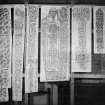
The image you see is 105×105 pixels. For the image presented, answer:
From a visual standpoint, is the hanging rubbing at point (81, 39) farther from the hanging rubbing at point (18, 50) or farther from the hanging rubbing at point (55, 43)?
the hanging rubbing at point (18, 50)

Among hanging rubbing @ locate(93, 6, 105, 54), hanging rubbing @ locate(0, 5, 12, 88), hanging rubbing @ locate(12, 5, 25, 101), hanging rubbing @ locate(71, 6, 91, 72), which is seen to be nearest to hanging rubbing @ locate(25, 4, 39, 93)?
hanging rubbing @ locate(12, 5, 25, 101)

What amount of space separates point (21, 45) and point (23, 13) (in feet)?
1.62

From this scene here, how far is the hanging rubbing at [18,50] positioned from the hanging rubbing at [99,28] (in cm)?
111

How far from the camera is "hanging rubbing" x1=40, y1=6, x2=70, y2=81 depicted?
2736 millimetres

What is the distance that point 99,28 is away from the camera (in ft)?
9.09

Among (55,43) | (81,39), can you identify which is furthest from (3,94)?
(81,39)

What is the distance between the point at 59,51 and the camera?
275 cm

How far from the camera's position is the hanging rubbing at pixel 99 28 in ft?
9.03

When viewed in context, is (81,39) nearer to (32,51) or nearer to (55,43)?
(55,43)

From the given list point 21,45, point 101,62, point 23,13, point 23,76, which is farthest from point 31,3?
point 101,62

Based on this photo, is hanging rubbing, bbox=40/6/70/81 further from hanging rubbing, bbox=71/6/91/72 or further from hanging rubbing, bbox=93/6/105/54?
hanging rubbing, bbox=93/6/105/54

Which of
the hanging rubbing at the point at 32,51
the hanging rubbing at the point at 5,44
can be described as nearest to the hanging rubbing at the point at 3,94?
the hanging rubbing at the point at 5,44

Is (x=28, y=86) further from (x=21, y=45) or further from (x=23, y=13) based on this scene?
(x=23, y=13)

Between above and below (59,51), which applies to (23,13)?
above
